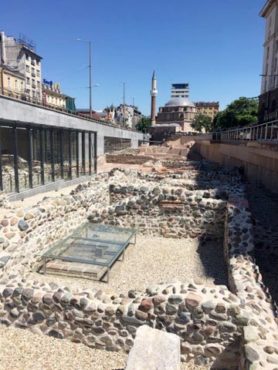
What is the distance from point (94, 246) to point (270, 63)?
47972 millimetres

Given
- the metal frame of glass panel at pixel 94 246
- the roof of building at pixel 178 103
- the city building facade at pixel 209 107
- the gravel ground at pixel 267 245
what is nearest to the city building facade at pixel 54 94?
the roof of building at pixel 178 103

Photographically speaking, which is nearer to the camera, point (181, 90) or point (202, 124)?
point (202, 124)

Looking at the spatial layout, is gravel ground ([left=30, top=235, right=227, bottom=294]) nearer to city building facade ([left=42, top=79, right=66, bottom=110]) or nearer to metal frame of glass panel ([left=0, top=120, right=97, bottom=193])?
metal frame of glass panel ([left=0, top=120, right=97, bottom=193])

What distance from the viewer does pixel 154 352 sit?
405 centimetres

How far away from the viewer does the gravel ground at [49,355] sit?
196 inches

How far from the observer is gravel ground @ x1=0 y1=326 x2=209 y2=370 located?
4.97 m

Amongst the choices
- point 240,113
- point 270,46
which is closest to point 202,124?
point 240,113

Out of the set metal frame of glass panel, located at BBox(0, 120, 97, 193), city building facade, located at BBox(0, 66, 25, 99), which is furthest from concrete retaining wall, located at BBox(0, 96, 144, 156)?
city building facade, located at BBox(0, 66, 25, 99)

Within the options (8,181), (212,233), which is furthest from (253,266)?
(8,181)

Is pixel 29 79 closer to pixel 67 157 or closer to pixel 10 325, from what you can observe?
pixel 67 157

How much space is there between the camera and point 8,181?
14.8m

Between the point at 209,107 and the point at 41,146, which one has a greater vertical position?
the point at 209,107

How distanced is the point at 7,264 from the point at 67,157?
47.6 feet

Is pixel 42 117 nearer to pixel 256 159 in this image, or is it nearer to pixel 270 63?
pixel 256 159
